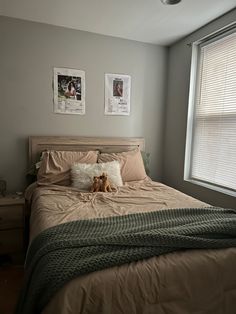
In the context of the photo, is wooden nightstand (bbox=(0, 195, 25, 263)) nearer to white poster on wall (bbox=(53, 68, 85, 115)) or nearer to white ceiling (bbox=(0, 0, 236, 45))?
white poster on wall (bbox=(53, 68, 85, 115))

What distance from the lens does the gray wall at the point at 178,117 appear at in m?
2.74

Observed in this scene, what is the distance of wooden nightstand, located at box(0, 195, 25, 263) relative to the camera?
219 cm

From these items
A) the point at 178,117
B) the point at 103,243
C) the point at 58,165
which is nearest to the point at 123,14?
the point at 178,117

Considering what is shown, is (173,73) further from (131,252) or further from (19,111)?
(131,252)

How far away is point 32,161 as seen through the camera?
263 cm

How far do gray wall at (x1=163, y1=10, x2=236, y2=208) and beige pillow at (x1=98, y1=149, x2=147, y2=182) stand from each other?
22.5 inches

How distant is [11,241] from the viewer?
7.28 feet

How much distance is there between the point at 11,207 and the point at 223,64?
2.52m

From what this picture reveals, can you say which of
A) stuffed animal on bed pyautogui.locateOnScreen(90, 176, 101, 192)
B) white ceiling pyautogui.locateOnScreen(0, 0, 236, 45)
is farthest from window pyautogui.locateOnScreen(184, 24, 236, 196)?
stuffed animal on bed pyautogui.locateOnScreen(90, 176, 101, 192)

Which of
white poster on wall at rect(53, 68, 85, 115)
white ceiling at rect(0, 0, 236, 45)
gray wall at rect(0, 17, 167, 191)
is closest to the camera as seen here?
white ceiling at rect(0, 0, 236, 45)

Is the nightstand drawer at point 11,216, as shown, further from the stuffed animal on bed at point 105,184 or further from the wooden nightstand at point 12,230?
the stuffed animal on bed at point 105,184

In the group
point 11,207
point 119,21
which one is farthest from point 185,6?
point 11,207

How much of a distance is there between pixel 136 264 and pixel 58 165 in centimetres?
155

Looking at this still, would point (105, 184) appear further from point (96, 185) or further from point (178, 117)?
point (178, 117)
